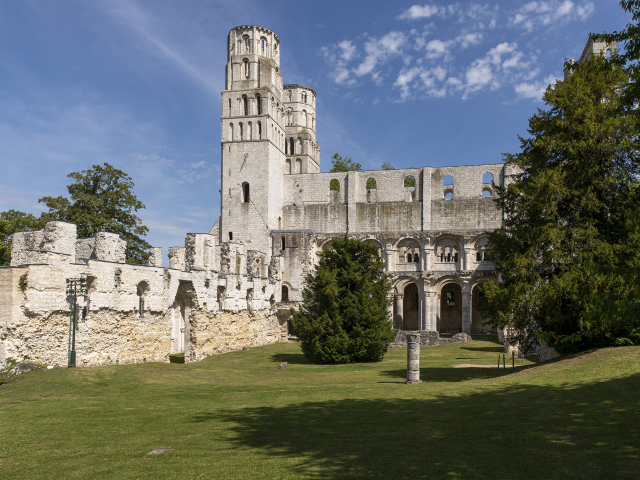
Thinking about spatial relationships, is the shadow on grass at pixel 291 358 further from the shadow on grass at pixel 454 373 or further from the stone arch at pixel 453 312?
the stone arch at pixel 453 312

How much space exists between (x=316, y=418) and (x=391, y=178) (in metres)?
34.6

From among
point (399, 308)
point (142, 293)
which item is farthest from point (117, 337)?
point (399, 308)

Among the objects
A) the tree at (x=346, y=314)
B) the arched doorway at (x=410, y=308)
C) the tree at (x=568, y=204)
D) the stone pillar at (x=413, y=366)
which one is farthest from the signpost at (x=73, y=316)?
the arched doorway at (x=410, y=308)

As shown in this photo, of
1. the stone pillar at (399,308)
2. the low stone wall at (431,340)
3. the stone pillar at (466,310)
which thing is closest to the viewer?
the low stone wall at (431,340)

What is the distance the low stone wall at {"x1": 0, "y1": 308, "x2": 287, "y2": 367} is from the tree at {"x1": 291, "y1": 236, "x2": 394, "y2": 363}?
201 inches

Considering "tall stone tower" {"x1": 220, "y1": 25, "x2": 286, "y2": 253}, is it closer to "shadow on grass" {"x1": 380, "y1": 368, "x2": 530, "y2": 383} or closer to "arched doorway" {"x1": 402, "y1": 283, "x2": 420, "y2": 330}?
"arched doorway" {"x1": 402, "y1": 283, "x2": 420, "y2": 330}

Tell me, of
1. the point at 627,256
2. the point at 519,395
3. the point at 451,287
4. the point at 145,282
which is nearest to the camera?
the point at 519,395

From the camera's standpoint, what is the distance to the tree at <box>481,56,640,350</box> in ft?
53.6

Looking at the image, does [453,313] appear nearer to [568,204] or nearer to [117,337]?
[568,204]

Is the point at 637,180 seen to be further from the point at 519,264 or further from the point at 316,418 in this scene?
the point at 316,418

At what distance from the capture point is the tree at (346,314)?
2466 centimetres

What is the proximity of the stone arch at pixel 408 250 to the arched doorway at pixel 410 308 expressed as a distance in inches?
203

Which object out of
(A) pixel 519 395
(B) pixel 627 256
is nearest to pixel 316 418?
(A) pixel 519 395

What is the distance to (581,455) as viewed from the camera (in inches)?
294
